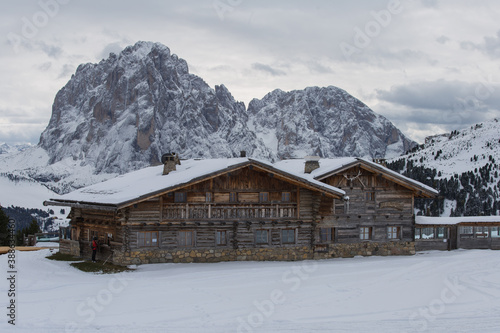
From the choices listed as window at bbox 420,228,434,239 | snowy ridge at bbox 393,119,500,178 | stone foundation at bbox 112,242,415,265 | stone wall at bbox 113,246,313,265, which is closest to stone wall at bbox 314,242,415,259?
stone foundation at bbox 112,242,415,265

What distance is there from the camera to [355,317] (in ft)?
54.6

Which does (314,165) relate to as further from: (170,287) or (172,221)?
(170,287)

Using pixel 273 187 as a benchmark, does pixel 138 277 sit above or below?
below

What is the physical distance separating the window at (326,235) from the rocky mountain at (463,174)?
248 ft

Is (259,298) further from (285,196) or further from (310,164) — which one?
(310,164)

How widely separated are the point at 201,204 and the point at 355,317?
1320 centimetres

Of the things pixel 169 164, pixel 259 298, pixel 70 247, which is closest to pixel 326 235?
pixel 169 164

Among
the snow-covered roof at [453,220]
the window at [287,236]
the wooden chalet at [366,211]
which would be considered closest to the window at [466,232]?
the snow-covered roof at [453,220]

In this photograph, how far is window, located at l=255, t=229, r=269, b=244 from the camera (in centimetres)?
2942

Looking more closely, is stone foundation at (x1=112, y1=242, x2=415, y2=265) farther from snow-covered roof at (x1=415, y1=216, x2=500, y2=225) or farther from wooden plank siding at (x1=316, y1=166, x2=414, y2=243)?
snow-covered roof at (x1=415, y1=216, x2=500, y2=225)

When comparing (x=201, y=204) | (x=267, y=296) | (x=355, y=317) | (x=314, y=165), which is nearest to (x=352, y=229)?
(x=314, y=165)

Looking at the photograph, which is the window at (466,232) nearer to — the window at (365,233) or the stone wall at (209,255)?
the window at (365,233)

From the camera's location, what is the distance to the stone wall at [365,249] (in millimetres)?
31500

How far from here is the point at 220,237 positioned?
28.8 m
